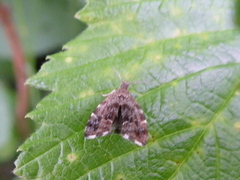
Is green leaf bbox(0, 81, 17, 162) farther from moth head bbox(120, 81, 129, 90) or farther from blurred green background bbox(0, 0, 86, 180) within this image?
moth head bbox(120, 81, 129, 90)

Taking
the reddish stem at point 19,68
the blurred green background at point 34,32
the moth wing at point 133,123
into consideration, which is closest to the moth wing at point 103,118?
the moth wing at point 133,123

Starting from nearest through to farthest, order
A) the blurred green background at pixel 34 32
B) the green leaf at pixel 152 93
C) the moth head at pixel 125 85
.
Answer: the green leaf at pixel 152 93, the moth head at pixel 125 85, the blurred green background at pixel 34 32

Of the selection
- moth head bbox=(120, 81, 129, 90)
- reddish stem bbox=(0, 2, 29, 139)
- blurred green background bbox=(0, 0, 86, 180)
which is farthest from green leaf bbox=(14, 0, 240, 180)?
blurred green background bbox=(0, 0, 86, 180)

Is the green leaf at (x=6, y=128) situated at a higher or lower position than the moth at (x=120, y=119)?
lower

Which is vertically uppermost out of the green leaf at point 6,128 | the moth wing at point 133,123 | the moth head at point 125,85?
the moth head at point 125,85

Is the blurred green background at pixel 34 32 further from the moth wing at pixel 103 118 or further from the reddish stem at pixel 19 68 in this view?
the moth wing at pixel 103 118

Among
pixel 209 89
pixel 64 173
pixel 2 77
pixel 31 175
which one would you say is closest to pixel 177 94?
pixel 209 89

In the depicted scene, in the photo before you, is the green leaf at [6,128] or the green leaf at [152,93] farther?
the green leaf at [6,128]
